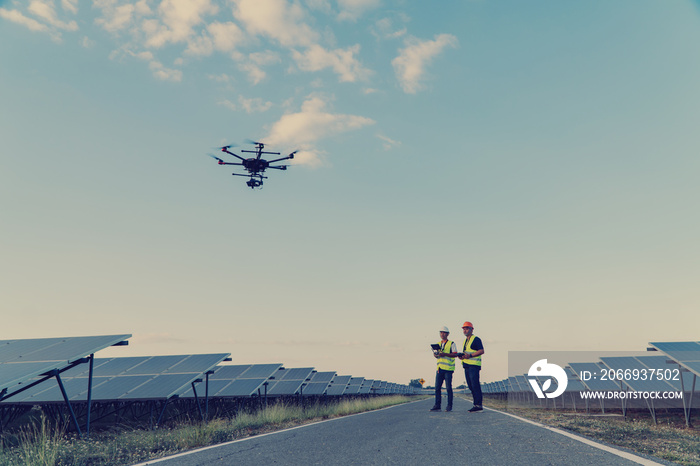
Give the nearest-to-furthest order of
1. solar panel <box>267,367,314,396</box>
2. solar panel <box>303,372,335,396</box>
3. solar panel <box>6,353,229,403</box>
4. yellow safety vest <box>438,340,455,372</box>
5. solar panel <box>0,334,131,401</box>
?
solar panel <box>0,334,131,401</box>
yellow safety vest <box>438,340,455,372</box>
solar panel <box>6,353,229,403</box>
solar panel <box>267,367,314,396</box>
solar panel <box>303,372,335,396</box>

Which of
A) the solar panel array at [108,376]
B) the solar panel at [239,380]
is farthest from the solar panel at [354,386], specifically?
the solar panel at [239,380]

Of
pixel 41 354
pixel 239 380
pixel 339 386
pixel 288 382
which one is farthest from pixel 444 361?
pixel 339 386

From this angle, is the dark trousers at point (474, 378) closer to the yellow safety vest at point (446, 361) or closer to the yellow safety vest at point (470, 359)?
the yellow safety vest at point (470, 359)

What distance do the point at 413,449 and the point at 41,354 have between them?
367 inches

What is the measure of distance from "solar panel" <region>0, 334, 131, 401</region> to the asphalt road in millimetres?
4421

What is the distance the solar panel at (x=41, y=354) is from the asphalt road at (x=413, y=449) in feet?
14.5

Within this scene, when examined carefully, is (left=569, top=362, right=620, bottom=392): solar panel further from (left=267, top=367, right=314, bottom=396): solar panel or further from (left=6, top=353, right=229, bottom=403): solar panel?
(left=6, top=353, right=229, bottom=403): solar panel

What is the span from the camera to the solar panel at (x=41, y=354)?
9711 millimetres

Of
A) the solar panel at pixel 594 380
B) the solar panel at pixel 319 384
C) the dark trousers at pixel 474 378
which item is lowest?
the solar panel at pixel 319 384

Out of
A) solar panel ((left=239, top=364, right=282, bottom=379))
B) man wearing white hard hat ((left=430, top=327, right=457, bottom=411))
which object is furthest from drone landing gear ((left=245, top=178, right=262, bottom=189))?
man wearing white hard hat ((left=430, top=327, right=457, bottom=411))

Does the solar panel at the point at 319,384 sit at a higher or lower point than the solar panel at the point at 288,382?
lower

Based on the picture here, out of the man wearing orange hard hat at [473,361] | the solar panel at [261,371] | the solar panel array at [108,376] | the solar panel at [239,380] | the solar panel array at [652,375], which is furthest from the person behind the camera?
the solar panel at [261,371]

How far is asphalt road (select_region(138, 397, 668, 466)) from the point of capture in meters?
5.98

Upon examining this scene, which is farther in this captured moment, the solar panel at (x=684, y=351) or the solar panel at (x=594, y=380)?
the solar panel at (x=594, y=380)
